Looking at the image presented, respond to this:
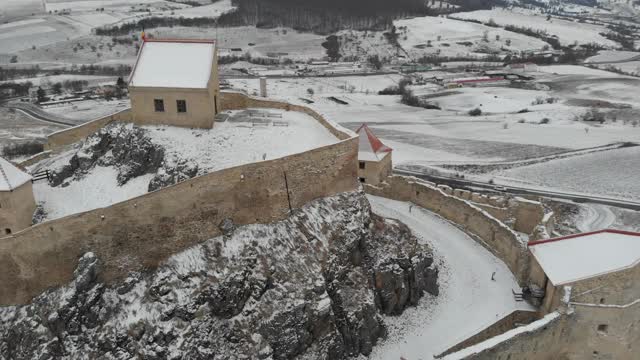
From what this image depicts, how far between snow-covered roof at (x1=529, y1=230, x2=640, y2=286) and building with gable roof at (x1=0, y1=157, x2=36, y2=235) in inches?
1058

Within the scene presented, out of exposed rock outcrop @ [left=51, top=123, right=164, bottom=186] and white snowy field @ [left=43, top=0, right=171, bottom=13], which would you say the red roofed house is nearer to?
exposed rock outcrop @ [left=51, top=123, right=164, bottom=186]

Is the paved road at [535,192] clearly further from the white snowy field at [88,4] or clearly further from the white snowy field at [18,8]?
the white snowy field at [88,4]

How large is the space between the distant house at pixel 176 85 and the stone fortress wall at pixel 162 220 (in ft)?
26.2

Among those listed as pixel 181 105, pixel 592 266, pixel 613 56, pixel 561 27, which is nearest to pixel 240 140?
pixel 181 105

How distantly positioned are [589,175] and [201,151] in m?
50.7

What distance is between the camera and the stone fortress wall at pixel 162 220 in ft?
78.9

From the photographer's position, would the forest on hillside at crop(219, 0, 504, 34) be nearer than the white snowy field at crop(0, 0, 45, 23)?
Yes

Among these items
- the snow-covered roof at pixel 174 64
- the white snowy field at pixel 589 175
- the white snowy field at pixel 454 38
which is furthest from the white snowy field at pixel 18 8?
the white snowy field at pixel 589 175

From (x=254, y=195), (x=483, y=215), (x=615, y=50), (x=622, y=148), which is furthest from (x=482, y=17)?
(x=254, y=195)

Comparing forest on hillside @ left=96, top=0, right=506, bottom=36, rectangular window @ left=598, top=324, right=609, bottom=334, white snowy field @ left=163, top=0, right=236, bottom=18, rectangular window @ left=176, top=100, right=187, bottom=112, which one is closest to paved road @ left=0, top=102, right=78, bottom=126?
rectangular window @ left=176, top=100, right=187, bottom=112

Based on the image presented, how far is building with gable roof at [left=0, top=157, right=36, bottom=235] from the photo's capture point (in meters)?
25.8

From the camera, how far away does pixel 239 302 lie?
25734 millimetres

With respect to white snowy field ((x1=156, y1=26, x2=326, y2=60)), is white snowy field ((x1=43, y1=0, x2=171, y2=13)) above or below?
above

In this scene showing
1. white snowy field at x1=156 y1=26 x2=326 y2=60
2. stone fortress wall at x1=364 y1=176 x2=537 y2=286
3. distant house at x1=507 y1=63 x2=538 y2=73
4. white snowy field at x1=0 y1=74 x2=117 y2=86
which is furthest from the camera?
white snowy field at x1=156 y1=26 x2=326 y2=60
